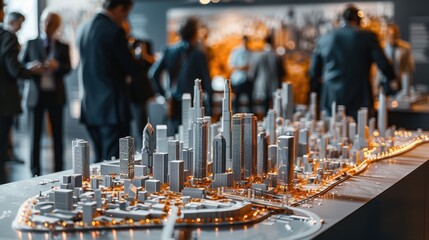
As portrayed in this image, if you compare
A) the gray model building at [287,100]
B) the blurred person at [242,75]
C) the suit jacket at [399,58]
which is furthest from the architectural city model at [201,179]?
the blurred person at [242,75]

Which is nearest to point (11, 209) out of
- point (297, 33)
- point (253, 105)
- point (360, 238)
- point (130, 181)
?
point (130, 181)

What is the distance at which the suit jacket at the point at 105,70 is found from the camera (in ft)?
17.9

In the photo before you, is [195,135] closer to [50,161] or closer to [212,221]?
[212,221]

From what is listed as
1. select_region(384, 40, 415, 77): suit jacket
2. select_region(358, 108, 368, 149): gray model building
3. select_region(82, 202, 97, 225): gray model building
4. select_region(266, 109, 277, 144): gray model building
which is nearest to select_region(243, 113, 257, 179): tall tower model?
select_region(266, 109, 277, 144): gray model building

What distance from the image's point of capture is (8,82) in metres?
5.76

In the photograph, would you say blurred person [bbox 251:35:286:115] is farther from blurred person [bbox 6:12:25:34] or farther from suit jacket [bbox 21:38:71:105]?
blurred person [bbox 6:12:25:34]

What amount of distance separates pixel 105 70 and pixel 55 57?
5.65 ft

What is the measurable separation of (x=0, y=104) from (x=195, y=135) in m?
2.98

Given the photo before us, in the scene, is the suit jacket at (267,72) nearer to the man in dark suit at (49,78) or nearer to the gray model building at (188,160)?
the man in dark suit at (49,78)

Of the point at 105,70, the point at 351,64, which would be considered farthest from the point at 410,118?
the point at 105,70

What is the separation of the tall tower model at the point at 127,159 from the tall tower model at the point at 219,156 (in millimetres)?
336

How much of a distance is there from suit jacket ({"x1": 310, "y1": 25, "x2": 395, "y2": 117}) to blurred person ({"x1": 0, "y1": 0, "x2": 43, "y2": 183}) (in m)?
2.40

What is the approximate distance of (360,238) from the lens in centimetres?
276

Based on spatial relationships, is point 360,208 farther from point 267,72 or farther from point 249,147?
point 267,72
